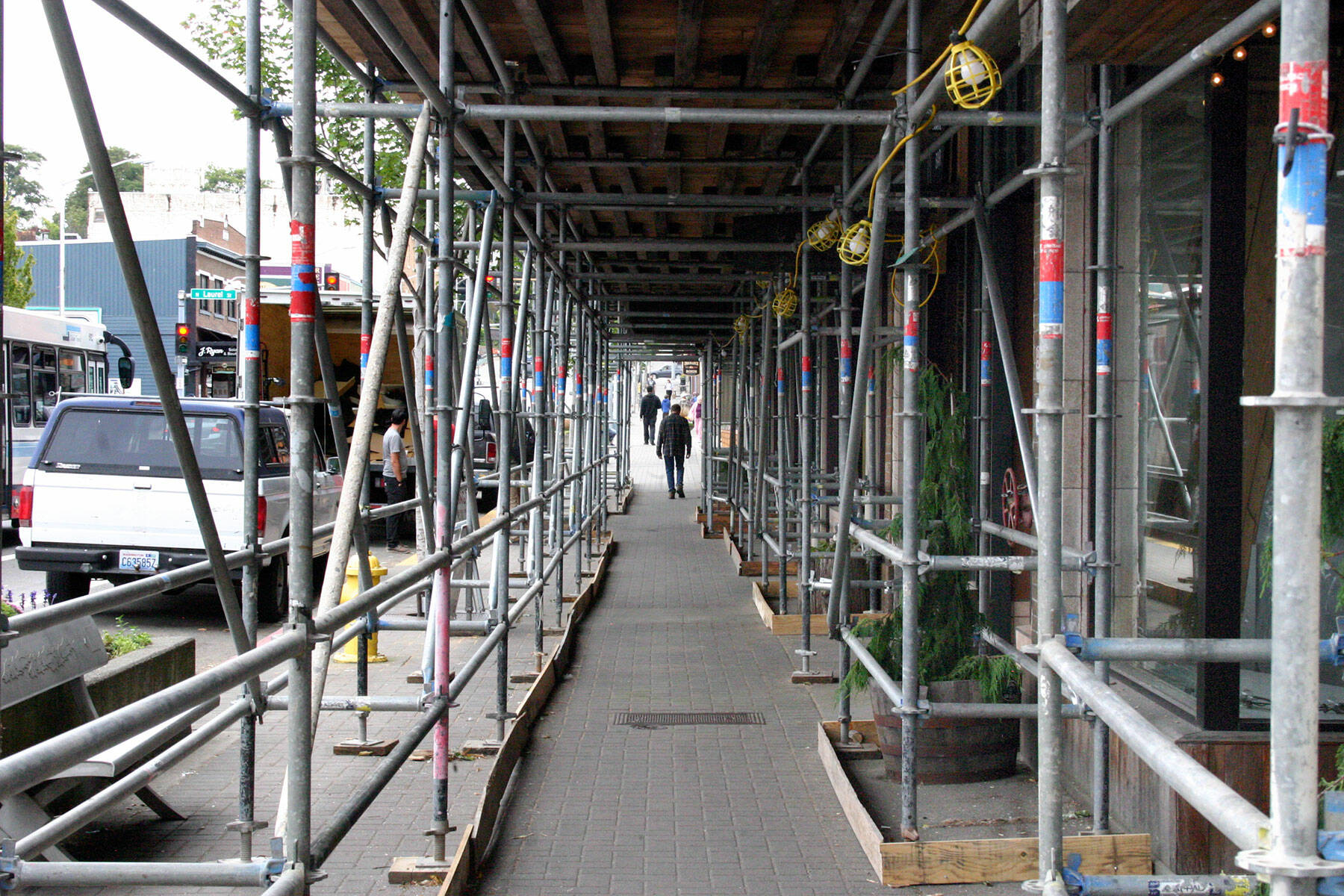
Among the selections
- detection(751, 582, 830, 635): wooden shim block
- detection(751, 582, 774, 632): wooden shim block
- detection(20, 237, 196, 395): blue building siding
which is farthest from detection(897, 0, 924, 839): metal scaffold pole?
detection(20, 237, 196, 395): blue building siding

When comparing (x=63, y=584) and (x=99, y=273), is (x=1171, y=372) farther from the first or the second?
(x=99, y=273)

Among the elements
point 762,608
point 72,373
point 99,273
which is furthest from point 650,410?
point 762,608

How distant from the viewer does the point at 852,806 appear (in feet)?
17.3

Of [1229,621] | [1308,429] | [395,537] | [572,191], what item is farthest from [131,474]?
[1308,429]

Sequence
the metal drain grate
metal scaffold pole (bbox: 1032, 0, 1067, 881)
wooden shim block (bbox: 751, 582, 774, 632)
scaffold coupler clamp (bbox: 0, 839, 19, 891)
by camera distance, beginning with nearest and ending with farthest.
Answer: scaffold coupler clamp (bbox: 0, 839, 19, 891) → metal scaffold pole (bbox: 1032, 0, 1067, 881) → the metal drain grate → wooden shim block (bbox: 751, 582, 774, 632)

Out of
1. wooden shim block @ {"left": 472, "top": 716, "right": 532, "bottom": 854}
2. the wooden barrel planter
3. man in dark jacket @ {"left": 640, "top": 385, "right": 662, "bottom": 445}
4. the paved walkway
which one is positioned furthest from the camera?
man in dark jacket @ {"left": 640, "top": 385, "right": 662, "bottom": 445}

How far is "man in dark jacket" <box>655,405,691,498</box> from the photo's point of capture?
2400 cm

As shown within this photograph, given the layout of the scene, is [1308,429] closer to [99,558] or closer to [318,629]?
[318,629]

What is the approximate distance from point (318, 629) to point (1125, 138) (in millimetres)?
4393

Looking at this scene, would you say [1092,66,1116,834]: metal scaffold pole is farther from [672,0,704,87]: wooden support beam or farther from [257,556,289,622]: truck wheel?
[257,556,289,622]: truck wheel

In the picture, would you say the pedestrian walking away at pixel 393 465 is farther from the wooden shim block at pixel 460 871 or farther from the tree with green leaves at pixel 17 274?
the tree with green leaves at pixel 17 274

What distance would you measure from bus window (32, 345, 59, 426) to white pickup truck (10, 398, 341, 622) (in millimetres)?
7741

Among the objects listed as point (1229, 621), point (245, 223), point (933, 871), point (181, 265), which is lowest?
point (933, 871)

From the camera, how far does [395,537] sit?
16.4 meters
